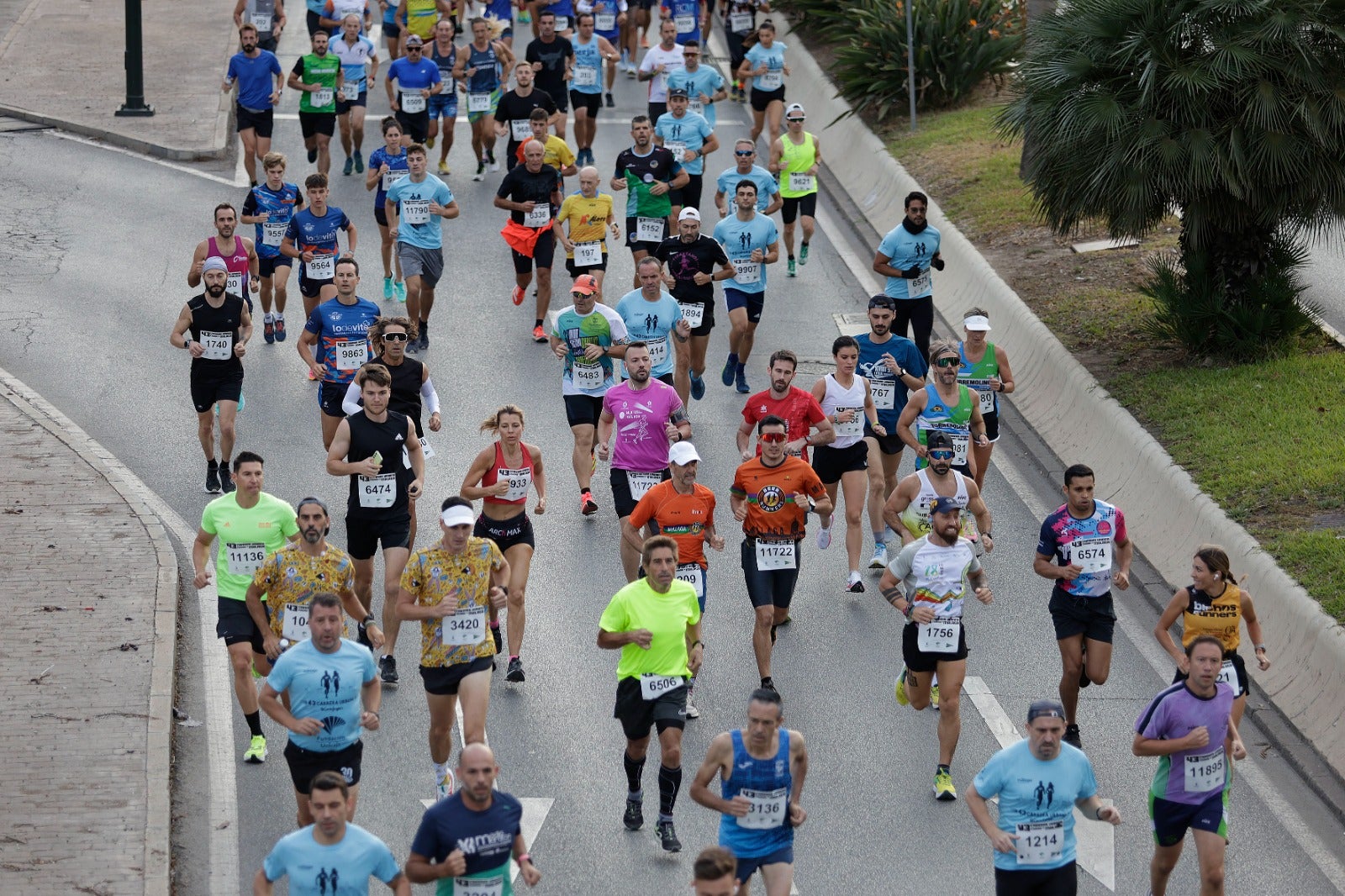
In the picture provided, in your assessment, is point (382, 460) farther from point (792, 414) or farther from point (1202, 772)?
point (1202, 772)

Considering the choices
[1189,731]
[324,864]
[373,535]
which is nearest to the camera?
[324,864]

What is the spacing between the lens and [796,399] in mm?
13648

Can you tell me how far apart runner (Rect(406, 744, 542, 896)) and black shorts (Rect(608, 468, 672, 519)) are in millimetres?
5067

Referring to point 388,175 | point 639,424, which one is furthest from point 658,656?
point 388,175

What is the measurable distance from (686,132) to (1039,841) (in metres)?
12.9

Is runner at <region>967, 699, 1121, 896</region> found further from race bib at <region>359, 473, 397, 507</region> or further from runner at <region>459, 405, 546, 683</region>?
race bib at <region>359, 473, 397, 507</region>

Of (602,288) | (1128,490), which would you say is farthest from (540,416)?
(1128,490)

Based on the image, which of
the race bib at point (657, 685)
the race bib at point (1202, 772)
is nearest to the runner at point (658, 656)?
the race bib at point (657, 685)

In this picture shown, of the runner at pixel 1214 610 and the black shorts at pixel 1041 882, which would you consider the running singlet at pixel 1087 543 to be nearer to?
the runner at pixel 1214 610

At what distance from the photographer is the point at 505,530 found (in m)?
12.5

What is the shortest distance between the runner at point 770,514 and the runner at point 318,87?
12.2 m

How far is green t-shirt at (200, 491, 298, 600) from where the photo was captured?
36.8 ft

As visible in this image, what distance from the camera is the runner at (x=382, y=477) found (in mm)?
12375

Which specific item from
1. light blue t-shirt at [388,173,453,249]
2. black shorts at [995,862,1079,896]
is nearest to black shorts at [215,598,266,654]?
black shorts at [995,862,1079,896]
